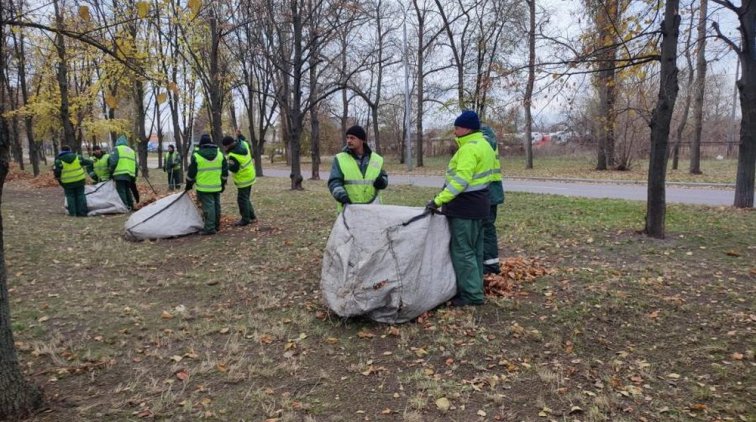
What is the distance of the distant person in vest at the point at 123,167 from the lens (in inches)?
439

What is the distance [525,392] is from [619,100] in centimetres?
2116

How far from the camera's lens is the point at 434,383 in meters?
3.50

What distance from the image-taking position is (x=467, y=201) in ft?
15.2

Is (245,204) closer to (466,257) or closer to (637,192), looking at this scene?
(466,257)

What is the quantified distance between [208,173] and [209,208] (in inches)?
23.7

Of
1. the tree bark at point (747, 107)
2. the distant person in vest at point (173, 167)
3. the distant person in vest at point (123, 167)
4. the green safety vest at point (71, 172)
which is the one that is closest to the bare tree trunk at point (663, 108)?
the tree bark at point (747, 107)

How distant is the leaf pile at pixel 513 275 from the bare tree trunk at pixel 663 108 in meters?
2.00

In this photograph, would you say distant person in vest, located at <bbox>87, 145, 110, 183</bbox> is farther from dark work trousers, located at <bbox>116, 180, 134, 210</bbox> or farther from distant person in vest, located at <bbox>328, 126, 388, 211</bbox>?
distant person in vest, located at <bbox>328, 126, 388, 211</bbox>

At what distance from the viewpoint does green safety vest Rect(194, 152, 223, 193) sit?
26.8 ft

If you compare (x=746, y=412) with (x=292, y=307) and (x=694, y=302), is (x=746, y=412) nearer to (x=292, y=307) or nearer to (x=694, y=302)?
(x=694, y=302)

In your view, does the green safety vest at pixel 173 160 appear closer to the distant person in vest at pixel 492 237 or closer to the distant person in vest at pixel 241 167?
the distant person in vest at pixel 241 167

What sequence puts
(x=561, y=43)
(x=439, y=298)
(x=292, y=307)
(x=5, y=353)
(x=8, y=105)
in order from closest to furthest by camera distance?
(x=5, y=353), (x=439, y=298), (x=292, y=307), (x=561, y=43), (x=8, y=105)

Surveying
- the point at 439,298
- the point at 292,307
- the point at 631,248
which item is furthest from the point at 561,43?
the point at 292,307

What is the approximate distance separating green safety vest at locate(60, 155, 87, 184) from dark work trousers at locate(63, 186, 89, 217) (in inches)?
9.3
